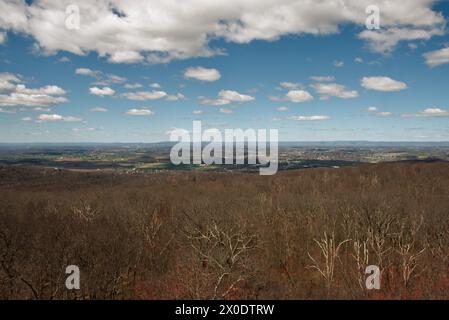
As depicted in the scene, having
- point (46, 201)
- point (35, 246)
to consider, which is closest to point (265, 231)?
point (35, 246)

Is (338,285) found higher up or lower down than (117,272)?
lower down

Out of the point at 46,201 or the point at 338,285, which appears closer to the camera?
the point at 338,285

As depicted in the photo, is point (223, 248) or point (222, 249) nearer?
point (222, 249)

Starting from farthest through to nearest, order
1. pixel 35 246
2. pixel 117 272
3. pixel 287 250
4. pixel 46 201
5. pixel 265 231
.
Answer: pixel 46 201 < pixel 265 231 < pixel 287 250 < pixel 35 246 < pixel 117 272
